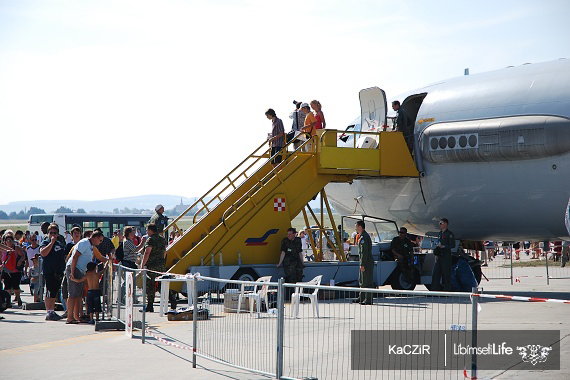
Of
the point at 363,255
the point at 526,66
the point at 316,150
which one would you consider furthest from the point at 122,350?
the point at 526,66

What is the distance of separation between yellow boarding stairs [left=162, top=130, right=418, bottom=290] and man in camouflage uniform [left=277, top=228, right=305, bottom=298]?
56 centimetres

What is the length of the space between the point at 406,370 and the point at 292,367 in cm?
150

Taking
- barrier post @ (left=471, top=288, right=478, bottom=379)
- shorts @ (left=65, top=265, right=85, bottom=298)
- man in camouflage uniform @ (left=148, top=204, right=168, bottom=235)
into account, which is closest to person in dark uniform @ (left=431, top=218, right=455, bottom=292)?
man in camouflage uniform @ (left=148, top=204, right=168, bottom=235)

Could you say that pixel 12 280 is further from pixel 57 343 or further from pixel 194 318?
pixel 194 318

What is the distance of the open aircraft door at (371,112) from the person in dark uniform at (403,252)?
241cm

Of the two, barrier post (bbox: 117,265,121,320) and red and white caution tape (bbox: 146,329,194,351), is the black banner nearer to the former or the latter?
red and white caution tape (bbox: 146,329,194,351)

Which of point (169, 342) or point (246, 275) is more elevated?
point (246, 275)

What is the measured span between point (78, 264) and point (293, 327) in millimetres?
6417

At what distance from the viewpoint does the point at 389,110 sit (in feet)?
69.4

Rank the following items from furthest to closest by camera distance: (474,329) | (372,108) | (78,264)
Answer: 1. (372,108)
2. (78,264)
3. (474,329)

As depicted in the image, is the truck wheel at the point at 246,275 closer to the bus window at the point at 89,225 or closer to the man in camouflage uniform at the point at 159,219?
the man in camouflage uniform at the point at 159,219

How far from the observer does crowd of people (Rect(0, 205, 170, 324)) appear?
15.1 meters

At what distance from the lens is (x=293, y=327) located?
10203 mm

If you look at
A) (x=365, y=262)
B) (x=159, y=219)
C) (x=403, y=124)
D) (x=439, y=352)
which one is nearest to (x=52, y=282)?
(x=159, y=219)
